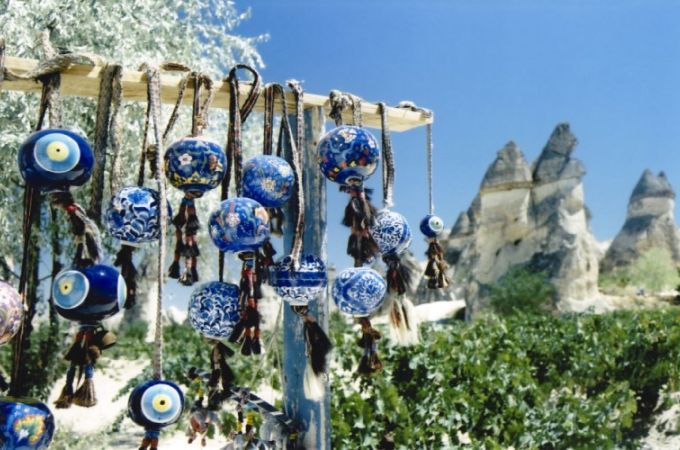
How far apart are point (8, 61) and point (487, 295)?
834 inches

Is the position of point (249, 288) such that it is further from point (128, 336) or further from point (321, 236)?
point (128, 336)

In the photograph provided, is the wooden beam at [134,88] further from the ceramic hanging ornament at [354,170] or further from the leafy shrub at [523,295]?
the leafy shrub at [523,295]

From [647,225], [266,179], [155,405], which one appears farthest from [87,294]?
[647,225]

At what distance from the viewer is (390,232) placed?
2217 mm

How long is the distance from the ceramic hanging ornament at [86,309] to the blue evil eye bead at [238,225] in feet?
1.00

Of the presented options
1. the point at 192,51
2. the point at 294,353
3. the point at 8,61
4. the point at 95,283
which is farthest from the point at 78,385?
the point at 192,51

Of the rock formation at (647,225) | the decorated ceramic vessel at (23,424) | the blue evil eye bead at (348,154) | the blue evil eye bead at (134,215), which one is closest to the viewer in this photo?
the decorated ceramic vessel at (23,424)

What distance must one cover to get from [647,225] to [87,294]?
3001 centimetres

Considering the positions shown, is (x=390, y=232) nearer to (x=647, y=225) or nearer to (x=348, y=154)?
(x=348, y=154)

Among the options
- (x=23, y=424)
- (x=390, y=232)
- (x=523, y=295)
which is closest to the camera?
(x=23, y=424)

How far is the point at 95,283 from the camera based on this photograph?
62.3 inches

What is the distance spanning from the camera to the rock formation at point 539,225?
70.9 feet

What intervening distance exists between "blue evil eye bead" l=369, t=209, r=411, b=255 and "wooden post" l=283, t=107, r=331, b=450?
18 centimetres

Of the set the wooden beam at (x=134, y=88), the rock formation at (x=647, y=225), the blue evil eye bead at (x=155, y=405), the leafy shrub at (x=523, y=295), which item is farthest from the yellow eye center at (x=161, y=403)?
the rock formation at (x=647, y=225)
